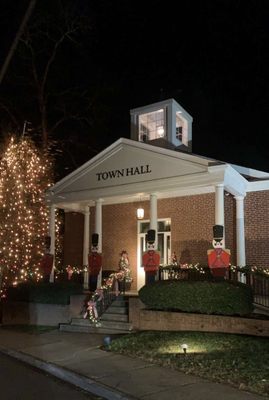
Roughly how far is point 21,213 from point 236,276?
30.4 feet

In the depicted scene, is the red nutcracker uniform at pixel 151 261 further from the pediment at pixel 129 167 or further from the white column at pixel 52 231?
the white column at pixel 52 231

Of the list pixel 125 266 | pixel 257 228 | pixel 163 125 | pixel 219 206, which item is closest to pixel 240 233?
pixel 257 228

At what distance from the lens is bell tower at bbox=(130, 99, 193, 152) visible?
68.1 ft

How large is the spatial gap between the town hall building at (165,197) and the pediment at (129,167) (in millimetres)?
34

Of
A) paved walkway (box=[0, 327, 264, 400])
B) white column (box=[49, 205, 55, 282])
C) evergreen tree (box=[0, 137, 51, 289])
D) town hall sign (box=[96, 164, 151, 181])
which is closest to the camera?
paved walkway (box=[0, 327, 264, 400])

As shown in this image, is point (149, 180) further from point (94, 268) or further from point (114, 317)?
point (114, 317)

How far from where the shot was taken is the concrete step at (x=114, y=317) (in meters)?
15.1

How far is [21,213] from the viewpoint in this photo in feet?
68.1

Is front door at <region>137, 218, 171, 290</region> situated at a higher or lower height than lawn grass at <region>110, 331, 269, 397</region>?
higher

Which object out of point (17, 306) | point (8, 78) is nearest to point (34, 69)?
point (8, 78)

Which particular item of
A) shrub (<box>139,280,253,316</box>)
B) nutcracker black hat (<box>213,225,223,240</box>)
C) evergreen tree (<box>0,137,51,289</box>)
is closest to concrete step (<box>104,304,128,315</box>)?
shrub (<box>139,280,253,316</box>)

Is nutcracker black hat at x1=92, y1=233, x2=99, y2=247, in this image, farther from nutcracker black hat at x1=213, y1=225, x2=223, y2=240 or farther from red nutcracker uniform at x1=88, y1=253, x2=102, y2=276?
nutcracker black hat at x1=213, y1=225, x2=223, y2=240

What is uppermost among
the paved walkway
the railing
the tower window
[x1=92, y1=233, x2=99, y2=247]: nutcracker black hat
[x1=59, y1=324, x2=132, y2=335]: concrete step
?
the tower window

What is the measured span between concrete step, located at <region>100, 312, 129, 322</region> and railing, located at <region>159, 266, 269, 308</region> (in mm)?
2263
